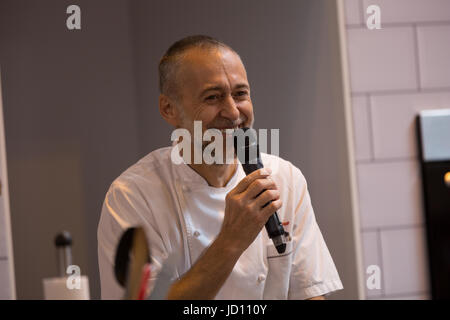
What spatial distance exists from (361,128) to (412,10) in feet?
1.38

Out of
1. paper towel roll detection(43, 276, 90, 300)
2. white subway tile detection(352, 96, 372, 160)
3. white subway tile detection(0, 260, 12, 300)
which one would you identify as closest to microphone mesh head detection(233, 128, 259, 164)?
paper towel roll detection(43, 276, 90, 300)

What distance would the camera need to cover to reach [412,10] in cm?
191

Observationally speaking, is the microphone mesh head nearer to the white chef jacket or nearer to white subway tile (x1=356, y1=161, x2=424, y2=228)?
the white chef jacket

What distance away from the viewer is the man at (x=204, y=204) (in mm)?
1297

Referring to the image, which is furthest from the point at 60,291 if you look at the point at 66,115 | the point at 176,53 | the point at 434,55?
the point at 434,55

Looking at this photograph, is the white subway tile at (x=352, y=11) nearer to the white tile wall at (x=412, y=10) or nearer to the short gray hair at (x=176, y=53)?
the white tile wall at (x=412, y=10)

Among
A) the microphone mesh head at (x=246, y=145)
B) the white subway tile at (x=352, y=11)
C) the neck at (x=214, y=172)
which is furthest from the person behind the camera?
the white subway tile at (x=352, y=11)

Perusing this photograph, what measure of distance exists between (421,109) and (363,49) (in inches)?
10.7

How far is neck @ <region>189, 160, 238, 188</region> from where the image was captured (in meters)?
1.38

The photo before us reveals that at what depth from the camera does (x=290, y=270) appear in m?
1.37

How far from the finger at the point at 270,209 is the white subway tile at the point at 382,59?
2.94ft

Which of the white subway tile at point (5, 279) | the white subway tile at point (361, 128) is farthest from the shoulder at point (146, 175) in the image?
the white subway tile at point (361, 128)

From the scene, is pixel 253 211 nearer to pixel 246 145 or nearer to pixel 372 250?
pixel 246 145
